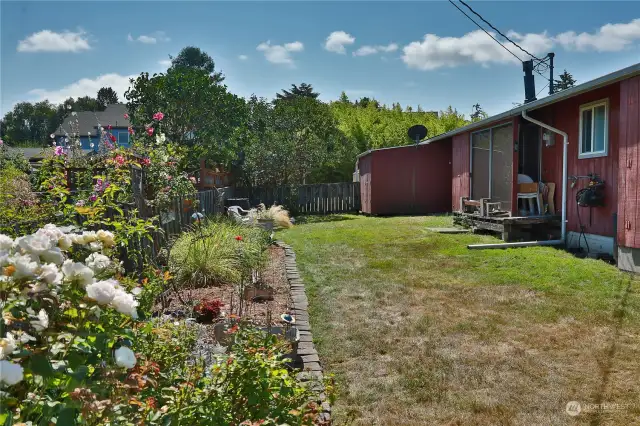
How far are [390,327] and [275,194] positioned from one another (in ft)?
41.2

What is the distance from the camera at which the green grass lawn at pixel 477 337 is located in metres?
2.78

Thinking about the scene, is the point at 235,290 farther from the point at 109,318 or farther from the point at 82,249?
the point at 109,318

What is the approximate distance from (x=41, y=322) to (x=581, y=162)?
328 inches

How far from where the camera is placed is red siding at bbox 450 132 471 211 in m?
12.3

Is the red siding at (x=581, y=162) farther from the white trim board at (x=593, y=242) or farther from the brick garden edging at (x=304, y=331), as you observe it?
the brick garden edging at (x=304, y=331)

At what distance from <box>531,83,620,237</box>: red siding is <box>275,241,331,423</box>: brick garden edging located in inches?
185

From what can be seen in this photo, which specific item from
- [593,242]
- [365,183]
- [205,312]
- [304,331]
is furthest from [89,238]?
[365,183]

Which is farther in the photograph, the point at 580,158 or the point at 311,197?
the point at 311,197

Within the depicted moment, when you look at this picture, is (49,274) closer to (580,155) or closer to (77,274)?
(77,274)

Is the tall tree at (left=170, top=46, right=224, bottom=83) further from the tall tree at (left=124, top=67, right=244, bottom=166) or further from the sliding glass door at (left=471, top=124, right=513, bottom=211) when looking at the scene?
the sliding glass door at (left=471, top=124, right=513, bottom=211)

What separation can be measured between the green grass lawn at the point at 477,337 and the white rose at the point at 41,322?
174 cm

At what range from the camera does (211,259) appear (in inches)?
216

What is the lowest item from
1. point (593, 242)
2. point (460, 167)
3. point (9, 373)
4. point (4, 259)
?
point (593, 242)

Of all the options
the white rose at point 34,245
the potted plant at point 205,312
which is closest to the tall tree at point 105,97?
the potted plant at point 205,312
